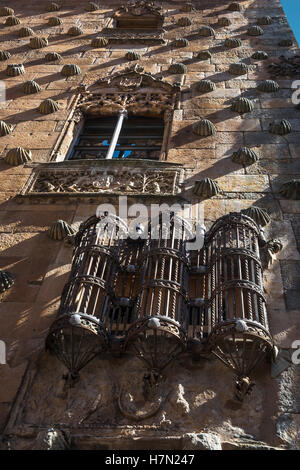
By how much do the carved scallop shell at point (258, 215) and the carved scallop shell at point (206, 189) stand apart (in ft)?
2.62

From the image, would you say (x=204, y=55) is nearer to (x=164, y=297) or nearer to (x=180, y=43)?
(x=180, y=43)

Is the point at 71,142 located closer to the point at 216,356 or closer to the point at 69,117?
the point at 69,117

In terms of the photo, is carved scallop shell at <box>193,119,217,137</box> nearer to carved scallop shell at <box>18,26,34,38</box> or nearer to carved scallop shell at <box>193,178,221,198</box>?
carved scallop shell at <box>193,178,221,198</box>

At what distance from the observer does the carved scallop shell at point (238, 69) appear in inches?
481

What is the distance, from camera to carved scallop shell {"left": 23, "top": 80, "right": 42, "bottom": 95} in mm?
11953

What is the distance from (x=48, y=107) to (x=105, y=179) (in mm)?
3190

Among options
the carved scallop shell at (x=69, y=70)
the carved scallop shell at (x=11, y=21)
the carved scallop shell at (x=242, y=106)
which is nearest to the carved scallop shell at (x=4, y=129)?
the carved scallop shell at (x=69, y=70)

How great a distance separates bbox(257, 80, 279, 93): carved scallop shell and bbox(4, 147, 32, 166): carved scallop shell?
522 centimetres

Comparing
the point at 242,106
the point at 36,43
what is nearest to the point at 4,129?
the point at 242,106

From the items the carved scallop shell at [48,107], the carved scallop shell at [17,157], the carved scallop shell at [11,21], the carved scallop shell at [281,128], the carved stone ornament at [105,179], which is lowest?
the carved stone ornament at [105,179]

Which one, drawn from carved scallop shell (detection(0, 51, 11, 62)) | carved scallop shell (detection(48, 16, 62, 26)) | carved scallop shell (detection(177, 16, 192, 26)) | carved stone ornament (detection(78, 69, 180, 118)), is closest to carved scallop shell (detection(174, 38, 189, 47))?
carved scallop shell (detection(177, 16, 192, 26))

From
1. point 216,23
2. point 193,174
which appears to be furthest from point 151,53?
point 193,174

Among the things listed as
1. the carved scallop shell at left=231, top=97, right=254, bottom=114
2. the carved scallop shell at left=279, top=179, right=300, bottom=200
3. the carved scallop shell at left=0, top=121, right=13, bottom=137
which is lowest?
the carved scallop shell at left=279, top=179, right=300, bottom=200

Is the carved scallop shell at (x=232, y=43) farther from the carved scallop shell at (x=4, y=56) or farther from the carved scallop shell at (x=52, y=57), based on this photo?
the carved scallop shell at (x=4, y=56)
